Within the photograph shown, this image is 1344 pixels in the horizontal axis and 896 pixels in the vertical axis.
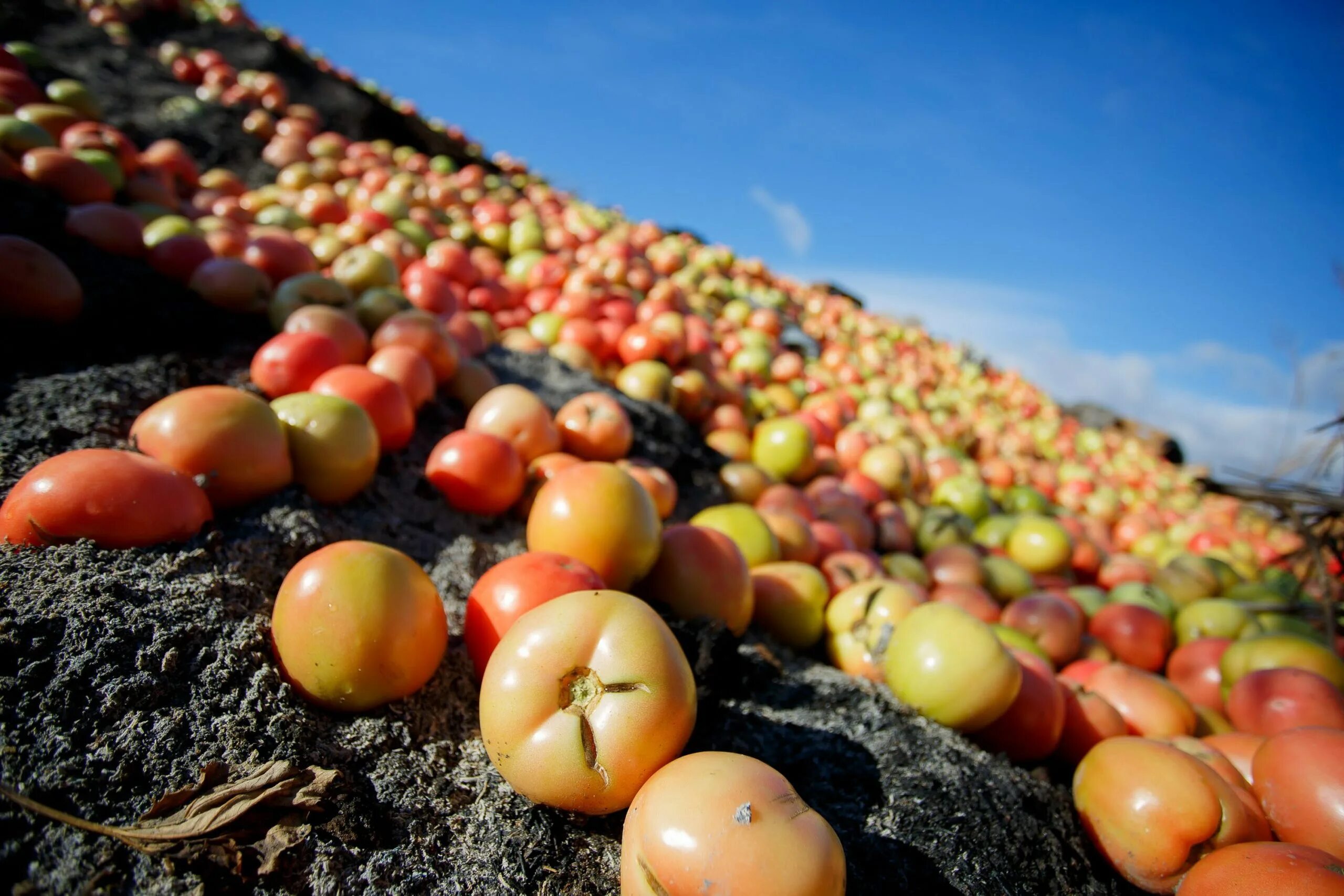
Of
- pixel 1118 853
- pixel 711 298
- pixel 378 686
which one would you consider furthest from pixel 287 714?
pixel 711 298

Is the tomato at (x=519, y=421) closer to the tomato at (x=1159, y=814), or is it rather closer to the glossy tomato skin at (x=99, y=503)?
the glossy tomato skin at (x=99, y=503)

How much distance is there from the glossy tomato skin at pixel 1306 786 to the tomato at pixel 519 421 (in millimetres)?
2464

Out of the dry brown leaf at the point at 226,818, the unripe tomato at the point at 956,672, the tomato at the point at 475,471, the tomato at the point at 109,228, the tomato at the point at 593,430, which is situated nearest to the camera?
the dry brown leaf at the point at 226,818

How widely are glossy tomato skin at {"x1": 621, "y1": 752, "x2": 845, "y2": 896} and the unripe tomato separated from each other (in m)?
0.93

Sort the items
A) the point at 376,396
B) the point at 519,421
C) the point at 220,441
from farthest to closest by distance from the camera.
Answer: the point at 519,421
the point at 376,396
the point at 220,441

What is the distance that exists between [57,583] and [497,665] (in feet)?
2.94

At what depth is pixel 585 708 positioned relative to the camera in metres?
1.27

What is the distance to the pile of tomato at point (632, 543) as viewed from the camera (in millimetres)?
1290

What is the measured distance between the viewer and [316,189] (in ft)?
15.3

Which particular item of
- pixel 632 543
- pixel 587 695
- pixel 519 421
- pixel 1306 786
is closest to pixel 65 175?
A: pixel 519 421

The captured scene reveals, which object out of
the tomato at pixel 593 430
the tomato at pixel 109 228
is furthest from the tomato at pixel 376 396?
the tomato at pixel 109 228

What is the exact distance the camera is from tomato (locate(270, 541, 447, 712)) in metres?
1.41

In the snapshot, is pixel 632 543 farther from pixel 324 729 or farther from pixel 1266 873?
pixel 1266 873

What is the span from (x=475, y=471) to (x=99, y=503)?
3.50ft
